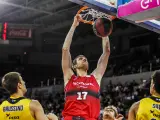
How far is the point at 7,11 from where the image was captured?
20406mm

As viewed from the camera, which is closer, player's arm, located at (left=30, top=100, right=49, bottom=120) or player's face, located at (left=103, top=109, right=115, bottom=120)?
player's arm, located at (left=30, top=100, right=49, bottom=120)

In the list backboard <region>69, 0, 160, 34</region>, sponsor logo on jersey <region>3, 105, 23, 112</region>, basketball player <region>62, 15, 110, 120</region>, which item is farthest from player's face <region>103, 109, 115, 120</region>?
backboard <region>69, 0, 160, 34</region>

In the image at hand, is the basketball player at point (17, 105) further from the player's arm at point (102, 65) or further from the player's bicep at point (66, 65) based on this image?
the player's arm at point (102, 65)

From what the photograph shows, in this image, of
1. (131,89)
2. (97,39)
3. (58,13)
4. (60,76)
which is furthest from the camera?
(60,76)

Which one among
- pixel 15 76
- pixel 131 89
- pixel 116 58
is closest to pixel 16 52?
pixel 116 58

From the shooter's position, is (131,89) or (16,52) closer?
(131,89)

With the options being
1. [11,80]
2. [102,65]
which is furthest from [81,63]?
[11,80]

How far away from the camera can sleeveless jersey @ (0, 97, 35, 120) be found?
3.02 metres

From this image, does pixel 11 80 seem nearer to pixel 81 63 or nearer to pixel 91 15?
pixel 81 63

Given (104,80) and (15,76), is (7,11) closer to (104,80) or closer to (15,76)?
(104,80)

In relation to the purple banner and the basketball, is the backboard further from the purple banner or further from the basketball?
the basketball

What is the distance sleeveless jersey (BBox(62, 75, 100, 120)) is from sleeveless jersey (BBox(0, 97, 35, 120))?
0.73 m

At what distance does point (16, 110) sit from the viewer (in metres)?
3.05

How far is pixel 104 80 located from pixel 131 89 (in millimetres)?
3366
